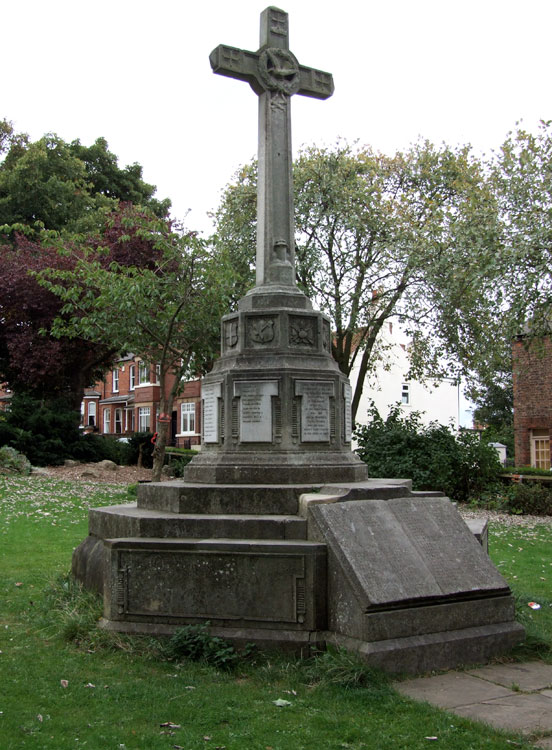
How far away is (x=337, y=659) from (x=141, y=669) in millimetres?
1422

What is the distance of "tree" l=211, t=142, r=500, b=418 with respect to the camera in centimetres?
2039

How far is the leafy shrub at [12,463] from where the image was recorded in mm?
21297

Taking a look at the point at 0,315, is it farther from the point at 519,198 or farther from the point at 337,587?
the point at 337,587

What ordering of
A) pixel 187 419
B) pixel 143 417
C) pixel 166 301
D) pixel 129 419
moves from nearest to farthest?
1. pixel 166 301
2. pixel 187 419
3. pixel 143 417
4. pixel 129 419

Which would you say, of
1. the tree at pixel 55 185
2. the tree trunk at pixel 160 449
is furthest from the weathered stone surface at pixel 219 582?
the tree at pixel 55 185

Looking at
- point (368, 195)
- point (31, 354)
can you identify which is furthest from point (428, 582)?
point (31, 354)

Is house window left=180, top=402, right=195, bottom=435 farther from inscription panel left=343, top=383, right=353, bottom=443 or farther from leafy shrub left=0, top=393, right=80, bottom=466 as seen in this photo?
inscription panel left=343, top=383, right=353, bottom=443

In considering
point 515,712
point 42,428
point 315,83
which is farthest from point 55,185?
point 515,712

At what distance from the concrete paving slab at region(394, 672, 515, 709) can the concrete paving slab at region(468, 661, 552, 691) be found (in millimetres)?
115

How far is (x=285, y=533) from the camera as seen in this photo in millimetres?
5781

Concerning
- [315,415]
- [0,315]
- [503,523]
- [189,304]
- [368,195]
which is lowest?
[503,523]

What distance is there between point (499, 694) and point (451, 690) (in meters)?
0.30

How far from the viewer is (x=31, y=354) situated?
25328mm

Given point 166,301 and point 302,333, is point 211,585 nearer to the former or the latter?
point 302,333
